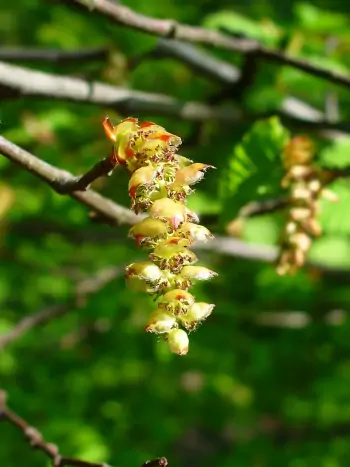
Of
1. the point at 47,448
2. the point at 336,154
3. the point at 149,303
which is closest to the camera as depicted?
the point at 47,448

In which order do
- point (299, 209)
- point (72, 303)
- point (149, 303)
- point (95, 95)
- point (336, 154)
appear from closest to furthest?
point (299, 209) < point (95, 95) < point (336, 154) < point (72, 303) < point (149, 303)

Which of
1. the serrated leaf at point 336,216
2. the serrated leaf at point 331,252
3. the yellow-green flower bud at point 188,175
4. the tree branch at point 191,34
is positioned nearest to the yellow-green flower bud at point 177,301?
the yellow-green flower bud at point 188,175

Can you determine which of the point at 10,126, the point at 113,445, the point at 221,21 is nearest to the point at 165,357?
the point at 113,445

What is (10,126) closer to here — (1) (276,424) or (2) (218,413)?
(2) (218,413)

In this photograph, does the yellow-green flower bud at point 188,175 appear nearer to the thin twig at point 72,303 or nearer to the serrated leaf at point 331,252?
the thin twig at point 72,303

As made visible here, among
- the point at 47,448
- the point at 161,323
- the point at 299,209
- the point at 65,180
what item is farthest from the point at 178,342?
the point at 299,209

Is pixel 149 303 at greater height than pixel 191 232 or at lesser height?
greater

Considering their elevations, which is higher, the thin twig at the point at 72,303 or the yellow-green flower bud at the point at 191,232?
the thin twig at the point at 72,303

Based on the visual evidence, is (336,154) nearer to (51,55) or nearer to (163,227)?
(51,55)
